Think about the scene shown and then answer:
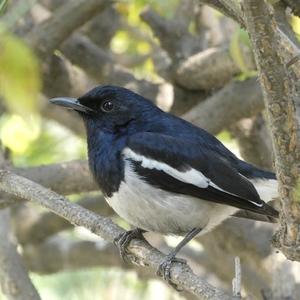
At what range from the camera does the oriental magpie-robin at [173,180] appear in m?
3.60

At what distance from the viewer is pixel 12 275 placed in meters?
4.41

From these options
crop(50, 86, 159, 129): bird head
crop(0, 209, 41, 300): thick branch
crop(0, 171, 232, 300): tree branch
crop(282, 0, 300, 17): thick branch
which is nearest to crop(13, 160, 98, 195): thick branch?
crop(0, 209, 41, 300): thick branch

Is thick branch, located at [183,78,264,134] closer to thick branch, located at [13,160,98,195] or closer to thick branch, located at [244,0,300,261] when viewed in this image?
thick branch, located at [13,160,98,195]

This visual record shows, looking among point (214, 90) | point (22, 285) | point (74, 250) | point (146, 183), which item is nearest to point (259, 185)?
point (146, 183)

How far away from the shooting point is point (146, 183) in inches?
143

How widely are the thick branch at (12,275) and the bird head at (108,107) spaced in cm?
105

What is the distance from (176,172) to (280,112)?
1.48m

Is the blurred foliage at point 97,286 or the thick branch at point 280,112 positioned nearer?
the thick branch at point 280,112

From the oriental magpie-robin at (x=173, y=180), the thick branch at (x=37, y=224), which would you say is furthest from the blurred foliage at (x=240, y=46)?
the thick branch at (x=37, y=224)

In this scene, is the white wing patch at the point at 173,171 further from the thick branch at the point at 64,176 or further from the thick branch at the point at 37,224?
the thick branch at the point at 37,224

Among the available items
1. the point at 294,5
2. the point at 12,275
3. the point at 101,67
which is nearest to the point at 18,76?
the point at 294,5

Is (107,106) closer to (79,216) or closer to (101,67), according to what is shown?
(79,216)

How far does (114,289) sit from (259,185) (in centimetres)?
269

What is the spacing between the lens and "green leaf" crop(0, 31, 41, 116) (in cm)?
125
